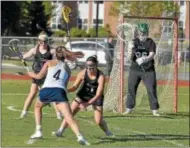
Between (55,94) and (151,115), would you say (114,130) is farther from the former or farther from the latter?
(151,115)

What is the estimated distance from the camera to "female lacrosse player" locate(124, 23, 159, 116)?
1511 centimetres

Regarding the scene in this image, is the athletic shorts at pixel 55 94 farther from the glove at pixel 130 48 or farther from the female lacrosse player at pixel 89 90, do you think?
the glove at pixel 130 48

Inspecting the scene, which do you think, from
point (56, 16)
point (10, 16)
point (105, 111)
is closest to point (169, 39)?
point (105, 111)

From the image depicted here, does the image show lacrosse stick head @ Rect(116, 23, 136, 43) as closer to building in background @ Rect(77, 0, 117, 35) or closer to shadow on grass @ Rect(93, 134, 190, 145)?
shadow on grass @ Rect(93, 134, 190, 145)

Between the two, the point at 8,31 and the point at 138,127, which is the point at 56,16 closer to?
the point at 8,31

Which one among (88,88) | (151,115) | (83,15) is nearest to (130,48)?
(151,115)

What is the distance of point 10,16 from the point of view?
55531 millimetres

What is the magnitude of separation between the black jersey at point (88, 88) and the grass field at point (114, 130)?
0.70 m

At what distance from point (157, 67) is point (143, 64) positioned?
3.64m

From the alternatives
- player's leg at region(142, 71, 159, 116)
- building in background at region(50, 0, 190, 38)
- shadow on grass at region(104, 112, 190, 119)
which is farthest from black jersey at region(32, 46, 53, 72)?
building in background at region(50, 0, 190, 38)

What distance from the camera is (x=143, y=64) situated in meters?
15.2

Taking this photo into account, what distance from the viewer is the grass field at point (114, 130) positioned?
10.7 m

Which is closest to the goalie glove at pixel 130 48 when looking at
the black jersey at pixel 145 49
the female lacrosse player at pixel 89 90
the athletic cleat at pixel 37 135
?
the black jersey at pixel 145 49

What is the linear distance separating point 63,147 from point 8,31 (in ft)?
166
